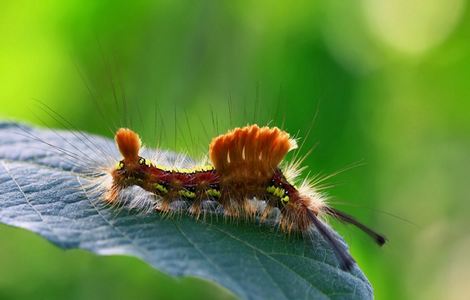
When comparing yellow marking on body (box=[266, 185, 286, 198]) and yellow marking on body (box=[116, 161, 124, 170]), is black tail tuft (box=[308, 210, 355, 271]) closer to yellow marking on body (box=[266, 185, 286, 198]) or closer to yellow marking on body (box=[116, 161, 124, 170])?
yellow marking on body (box=[266, 185, 286, 198])

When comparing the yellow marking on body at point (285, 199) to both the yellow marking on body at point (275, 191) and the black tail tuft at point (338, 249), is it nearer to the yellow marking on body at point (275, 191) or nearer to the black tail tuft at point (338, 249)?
the yellow marking on body at point (275, 191)

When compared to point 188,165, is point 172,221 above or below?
below

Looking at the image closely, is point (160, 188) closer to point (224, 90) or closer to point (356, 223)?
point (356, 223)

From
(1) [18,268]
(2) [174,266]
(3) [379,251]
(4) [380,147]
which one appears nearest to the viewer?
(2) [174,266]

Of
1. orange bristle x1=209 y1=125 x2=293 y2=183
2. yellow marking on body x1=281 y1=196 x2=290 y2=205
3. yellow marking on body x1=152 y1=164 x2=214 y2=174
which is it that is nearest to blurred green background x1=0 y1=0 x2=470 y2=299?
yellow marking on body x1=152 y1=164 x2=214 y2=174

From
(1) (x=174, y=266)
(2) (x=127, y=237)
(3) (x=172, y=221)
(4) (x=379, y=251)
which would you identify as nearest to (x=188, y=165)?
(3) (x=172, y=221)

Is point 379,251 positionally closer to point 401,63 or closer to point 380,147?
point 380,147
